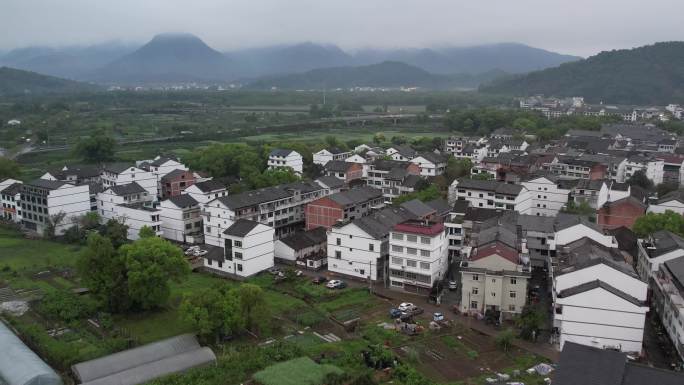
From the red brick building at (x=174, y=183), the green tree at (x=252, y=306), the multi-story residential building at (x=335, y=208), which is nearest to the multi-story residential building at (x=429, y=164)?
the multi-story residential building at (x=335, y=208)

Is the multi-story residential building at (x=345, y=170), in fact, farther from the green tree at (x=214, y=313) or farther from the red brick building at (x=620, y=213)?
the green tree at (x=214, y=313)

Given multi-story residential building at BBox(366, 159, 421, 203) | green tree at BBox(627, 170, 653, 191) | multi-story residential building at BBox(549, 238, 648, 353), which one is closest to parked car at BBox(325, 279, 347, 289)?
multi-story residential building at BBox(549, 238, 648, 353)

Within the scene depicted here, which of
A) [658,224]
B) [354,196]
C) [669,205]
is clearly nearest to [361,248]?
[354,196]

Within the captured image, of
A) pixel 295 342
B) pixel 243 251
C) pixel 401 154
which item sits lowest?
pixel 295 342

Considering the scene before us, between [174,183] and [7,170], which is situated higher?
[7,170]

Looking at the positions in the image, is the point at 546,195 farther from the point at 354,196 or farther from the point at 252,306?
the point at 252,306

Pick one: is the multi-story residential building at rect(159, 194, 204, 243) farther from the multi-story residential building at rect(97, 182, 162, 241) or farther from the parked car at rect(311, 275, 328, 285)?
the parked car at rect(311, 275, 328, 285)
